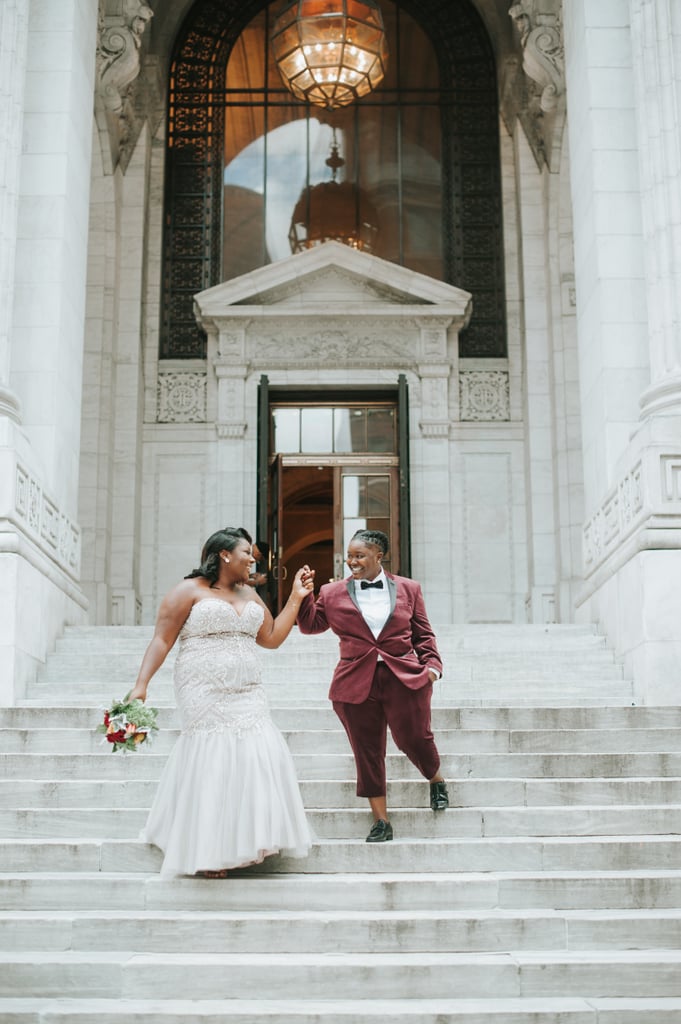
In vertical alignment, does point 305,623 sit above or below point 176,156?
below

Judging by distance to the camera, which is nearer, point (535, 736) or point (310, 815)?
point (310, 815)

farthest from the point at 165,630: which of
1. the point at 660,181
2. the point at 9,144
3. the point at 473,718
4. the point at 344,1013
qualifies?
the point at 660,181

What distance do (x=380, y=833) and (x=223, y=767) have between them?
1.03 metres

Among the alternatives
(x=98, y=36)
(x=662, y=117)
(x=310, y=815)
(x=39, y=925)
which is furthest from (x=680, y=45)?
(x=39, y=925)

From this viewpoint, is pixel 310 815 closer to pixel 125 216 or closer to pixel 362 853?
pixel 362 853

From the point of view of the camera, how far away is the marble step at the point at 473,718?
29.9 ft

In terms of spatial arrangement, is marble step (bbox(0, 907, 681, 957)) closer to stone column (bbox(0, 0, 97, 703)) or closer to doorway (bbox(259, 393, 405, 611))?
stone column (bbox(0, 0, 97, 703))

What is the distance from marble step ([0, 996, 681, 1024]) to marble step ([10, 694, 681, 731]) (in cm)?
342

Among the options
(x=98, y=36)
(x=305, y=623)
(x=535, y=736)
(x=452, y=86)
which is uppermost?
(x=452, y=86)

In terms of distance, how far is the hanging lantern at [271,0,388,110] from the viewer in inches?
641

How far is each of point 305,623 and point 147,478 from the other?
1161 cm

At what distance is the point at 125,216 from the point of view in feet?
63.5

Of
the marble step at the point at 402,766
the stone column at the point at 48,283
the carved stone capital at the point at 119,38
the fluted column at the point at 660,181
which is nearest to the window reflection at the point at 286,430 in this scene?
the carved stone capital at the point at 119,38

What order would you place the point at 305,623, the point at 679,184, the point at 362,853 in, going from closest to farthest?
1. the point at 362,853
2. the point at 305,623
3. the point at 679,184
